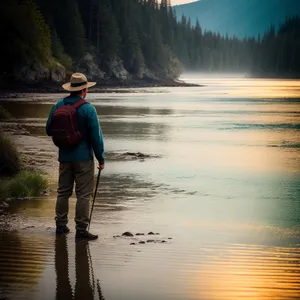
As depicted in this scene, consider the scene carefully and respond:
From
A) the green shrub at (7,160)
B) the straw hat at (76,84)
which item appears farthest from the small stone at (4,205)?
the straw hat at (76,84)

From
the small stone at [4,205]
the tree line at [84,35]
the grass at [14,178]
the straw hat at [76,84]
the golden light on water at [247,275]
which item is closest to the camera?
the golden light on water at [247,275]

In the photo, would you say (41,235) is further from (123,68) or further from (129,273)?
(123,68)

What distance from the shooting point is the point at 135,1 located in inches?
6890

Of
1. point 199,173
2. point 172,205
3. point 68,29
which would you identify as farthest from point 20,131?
point 68,29

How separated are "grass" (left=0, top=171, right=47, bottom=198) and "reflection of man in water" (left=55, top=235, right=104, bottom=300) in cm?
305

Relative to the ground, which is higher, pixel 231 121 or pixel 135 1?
pixel 135 1

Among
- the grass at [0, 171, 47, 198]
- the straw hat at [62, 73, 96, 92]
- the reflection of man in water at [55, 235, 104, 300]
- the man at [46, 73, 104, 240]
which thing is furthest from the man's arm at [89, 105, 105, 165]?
the grass at [0, 171, 47, 198]

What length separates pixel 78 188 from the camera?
27.6 ft

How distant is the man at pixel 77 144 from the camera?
809 cm

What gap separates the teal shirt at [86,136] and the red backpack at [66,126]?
7 centimetres

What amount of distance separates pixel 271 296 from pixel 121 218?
4.00m

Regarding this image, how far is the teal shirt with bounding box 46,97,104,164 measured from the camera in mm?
8117

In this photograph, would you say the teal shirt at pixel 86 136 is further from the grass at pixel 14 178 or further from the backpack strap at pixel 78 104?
the grass at pixel 14 178

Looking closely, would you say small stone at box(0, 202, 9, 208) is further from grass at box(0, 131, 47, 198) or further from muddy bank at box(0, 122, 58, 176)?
muddy bank at box(0, 122, 58, 176)
